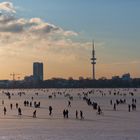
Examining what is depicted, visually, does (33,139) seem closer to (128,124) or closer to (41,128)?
(41,128)

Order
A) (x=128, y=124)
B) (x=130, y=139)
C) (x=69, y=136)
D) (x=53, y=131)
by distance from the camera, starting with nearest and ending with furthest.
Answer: (x=130, y=139) → (x=69, y=136) → (x=53, y=131) → (x=128, y=124)

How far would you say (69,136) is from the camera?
29.8 m

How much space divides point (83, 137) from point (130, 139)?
297cm

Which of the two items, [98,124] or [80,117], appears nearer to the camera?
[98,124]

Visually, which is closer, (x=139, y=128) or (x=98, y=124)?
(x=139, y=128)

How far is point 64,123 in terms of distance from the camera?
3869 centimetres

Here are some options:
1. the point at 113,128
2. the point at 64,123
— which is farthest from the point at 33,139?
the point at 64,123

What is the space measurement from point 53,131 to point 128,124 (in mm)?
7115

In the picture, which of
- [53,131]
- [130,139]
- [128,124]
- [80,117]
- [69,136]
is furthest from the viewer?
[80,117]

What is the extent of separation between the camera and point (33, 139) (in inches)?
1117

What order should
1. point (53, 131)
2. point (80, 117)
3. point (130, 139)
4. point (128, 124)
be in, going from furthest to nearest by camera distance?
point (80, 117), point (128, 124), point (53, 131), point (130, 139)

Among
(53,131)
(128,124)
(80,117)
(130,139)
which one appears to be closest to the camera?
(130,139)

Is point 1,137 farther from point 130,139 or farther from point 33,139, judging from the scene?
point 130,139

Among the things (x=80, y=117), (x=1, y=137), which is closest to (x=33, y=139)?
(x=1, y=137)
